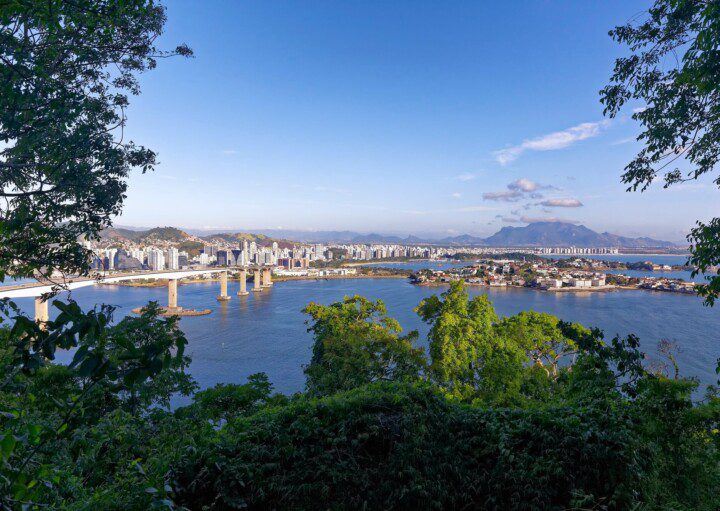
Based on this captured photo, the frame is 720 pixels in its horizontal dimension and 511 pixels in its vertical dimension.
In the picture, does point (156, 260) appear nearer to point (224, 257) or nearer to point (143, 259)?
point (143, 259)

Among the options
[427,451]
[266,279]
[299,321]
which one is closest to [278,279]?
[266,279]

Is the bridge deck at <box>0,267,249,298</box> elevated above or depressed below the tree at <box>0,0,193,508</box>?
below

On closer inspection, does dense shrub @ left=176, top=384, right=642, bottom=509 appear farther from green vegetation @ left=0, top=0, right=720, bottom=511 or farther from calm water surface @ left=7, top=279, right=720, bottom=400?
calm water surface @ left=7, top=279, right=720, bottom=400

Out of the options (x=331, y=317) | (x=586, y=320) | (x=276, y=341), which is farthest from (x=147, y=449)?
(x=586, y=320)

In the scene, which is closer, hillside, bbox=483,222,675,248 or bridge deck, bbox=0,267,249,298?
bridge deck, bbox=0,267,249,298

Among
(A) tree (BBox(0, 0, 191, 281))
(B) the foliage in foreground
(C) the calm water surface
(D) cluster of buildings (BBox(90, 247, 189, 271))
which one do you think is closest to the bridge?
(C) the calm water surface

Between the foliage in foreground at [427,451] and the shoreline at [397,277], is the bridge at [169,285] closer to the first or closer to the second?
the shoreline at [397,277]

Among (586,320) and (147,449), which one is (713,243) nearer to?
(147,449)
